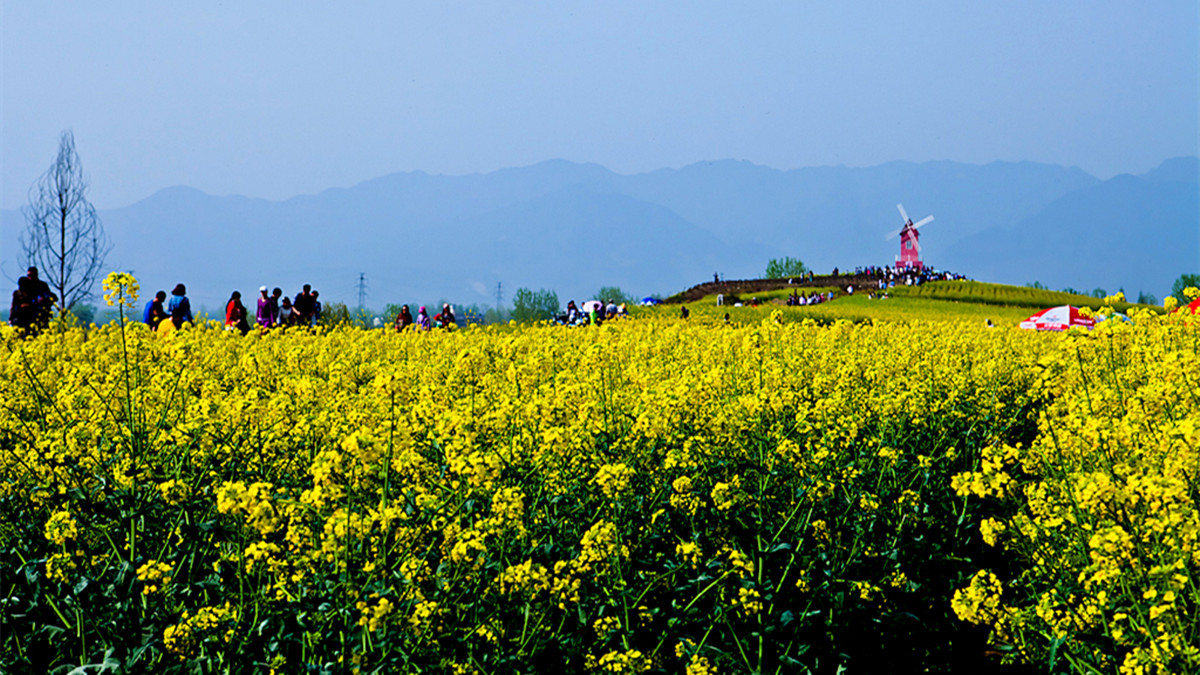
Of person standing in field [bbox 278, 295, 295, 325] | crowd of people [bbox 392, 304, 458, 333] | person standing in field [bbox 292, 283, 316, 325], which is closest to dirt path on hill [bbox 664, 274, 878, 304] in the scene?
crowd of people [bbox 392, 304, 458, 333]

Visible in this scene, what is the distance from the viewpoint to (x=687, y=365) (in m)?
10.1

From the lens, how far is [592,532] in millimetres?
4121

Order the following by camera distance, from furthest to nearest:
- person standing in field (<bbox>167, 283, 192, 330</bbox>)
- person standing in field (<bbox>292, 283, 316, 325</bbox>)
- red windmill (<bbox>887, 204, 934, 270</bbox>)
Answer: red windmill (<bbox>887, 204, 934, 270</bbox>) → person standing in field (<bbox>292, 283, 316, 325</bbox>) → person standing in field (<bbox>167, 283, 192, 330</bbox>)

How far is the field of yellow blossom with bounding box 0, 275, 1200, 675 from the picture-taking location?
3.95m

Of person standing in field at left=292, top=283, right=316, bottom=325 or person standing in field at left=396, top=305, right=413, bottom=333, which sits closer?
person standing in field at left=292, top=283, right=316, bottom=325

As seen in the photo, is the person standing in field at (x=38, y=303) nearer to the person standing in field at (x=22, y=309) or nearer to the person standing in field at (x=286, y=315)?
the person standing in field at (x=22, y=309)

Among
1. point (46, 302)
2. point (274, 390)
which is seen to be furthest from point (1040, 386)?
point (46, 302)

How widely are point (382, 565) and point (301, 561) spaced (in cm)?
45

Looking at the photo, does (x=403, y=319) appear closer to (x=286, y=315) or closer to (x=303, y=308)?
(x=303, y=308)

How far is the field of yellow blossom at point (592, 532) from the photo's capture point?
13.0 ft


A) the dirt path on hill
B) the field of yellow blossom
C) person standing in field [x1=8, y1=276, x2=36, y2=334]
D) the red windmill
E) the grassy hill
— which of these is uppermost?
the red windmill

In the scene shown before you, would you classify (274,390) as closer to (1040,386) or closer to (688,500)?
(688,500)

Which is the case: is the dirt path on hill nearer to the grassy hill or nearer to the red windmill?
the grassy hill

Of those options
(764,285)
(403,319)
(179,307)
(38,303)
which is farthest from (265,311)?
(764,285)
